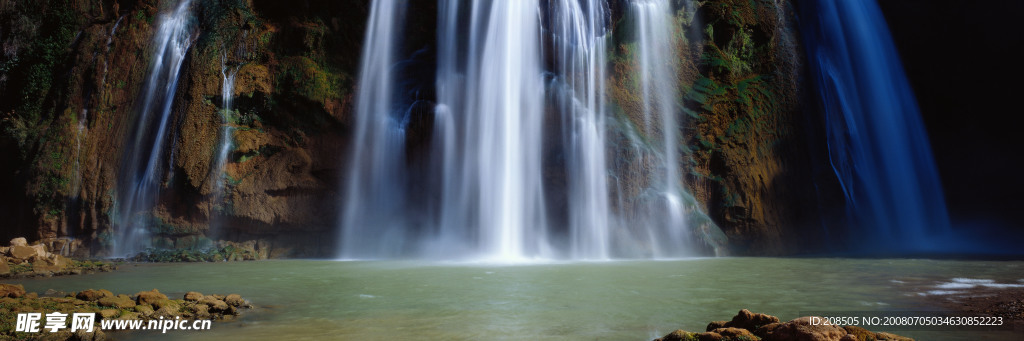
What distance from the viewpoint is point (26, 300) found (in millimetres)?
5746

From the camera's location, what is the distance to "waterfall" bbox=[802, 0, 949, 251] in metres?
17.5

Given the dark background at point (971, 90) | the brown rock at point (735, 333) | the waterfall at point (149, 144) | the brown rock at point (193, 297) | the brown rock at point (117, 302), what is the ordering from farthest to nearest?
the dark background at point (971, 90) → the waterfall at point (149, 144) → the brown rock at point (193, 297) → the brown rock at point (117, 302) → the brown rock at point (735, 333)

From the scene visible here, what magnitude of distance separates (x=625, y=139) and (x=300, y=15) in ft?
34.3

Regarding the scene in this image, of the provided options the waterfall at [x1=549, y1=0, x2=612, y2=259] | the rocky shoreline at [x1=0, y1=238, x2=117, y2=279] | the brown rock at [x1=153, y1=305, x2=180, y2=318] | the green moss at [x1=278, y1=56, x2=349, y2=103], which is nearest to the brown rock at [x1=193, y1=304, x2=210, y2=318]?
the brown rock at [x1=153, y1=305, x2=180, y2=318]

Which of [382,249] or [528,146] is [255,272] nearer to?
[382,249]

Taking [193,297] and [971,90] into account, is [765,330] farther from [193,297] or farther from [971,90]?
[971,90]

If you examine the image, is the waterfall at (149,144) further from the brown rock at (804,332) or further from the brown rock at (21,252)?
the brown rock at (804,332)

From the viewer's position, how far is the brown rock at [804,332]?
360 cm

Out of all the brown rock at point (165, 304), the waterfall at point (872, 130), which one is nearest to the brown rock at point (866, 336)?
the brown rock at point (165, 304)

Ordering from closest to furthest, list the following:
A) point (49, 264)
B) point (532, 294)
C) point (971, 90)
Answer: point (532, 294) < point (49, 264) < point (971, 90)

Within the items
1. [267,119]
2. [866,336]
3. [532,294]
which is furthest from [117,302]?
[267,119]

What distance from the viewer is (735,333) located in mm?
4062

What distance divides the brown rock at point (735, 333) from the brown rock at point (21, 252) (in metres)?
12.6

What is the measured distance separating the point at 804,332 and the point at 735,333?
494mm
